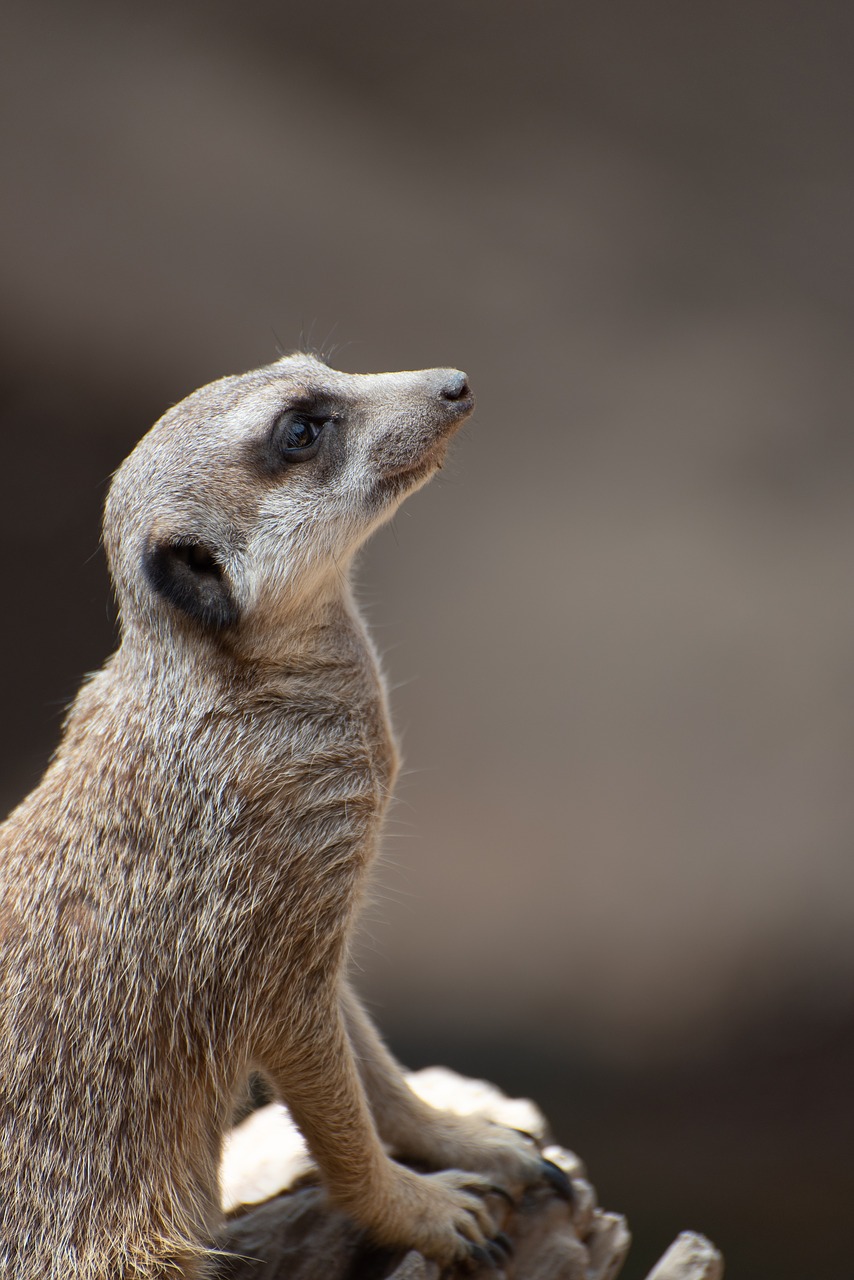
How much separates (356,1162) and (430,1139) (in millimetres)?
331

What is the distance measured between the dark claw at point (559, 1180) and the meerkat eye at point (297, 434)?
4.00ft

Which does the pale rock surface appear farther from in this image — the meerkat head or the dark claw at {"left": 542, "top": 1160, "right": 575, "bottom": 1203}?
the meerkat head

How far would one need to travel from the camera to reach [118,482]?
5.57 feet

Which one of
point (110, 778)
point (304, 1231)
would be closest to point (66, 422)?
point (110, 778)

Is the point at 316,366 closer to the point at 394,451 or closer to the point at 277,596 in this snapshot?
the point at 394,451

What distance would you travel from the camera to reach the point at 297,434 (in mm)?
1679

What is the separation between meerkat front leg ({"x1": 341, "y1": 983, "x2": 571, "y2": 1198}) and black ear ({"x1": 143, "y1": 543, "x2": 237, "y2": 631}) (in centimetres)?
73

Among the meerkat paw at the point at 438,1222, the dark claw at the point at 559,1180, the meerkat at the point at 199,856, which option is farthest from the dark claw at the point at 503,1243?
the meerkat at the point at 199,856

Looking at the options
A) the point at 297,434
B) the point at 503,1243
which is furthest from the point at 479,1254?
the point at 297,434

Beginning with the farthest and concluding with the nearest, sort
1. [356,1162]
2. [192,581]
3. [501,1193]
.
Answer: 1. [501,1193]
2. [356,1162]
3. [192,581]

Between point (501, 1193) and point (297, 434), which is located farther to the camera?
point (501, 1193)

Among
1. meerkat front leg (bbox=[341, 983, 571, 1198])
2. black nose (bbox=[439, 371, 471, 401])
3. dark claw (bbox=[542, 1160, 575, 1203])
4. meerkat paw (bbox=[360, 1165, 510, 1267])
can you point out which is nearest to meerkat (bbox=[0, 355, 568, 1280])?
black nose (bbox=[439, 371, 471, 401])

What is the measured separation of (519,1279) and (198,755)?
100 cm

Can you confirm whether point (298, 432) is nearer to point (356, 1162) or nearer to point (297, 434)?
point (297, 434)
